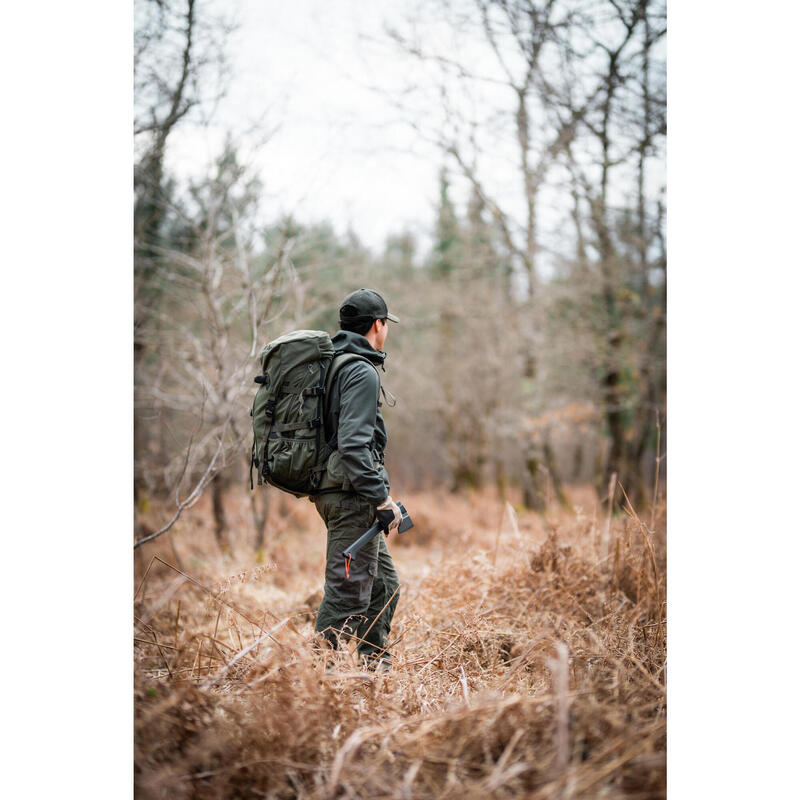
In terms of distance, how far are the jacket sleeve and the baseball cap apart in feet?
1.12

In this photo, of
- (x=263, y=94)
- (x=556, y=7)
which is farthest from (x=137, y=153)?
(x=556, y=7)

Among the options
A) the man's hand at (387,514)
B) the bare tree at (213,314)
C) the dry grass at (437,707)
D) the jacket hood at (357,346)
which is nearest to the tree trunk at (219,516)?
the bare tree at (213,314)

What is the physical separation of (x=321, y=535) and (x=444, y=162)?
483 cm

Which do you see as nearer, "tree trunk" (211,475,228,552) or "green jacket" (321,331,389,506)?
"green jacket" (321,331,389,506)

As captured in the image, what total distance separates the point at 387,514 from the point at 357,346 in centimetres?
76

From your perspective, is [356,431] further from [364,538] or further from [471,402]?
[471,402]

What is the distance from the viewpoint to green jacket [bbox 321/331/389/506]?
254cm

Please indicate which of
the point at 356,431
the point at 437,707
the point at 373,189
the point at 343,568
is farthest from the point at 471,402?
the point at 437,707

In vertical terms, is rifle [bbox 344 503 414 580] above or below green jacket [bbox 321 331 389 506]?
below

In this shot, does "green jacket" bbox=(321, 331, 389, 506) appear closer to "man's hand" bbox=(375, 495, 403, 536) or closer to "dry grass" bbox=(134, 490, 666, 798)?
"man's hand" bbox=(375, 495, 403, 536)

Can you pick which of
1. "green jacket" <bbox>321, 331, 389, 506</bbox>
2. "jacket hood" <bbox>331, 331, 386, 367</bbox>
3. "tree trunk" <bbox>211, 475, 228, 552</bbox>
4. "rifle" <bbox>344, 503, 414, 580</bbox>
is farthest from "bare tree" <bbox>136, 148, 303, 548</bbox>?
"rifle" <bbox>344, 503, 414, 580</bbox>

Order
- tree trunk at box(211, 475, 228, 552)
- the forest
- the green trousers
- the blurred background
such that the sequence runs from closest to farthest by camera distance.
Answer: the forest → the green trousers → the blurred background → tree trunk at box(211, 475, 228, 552)
